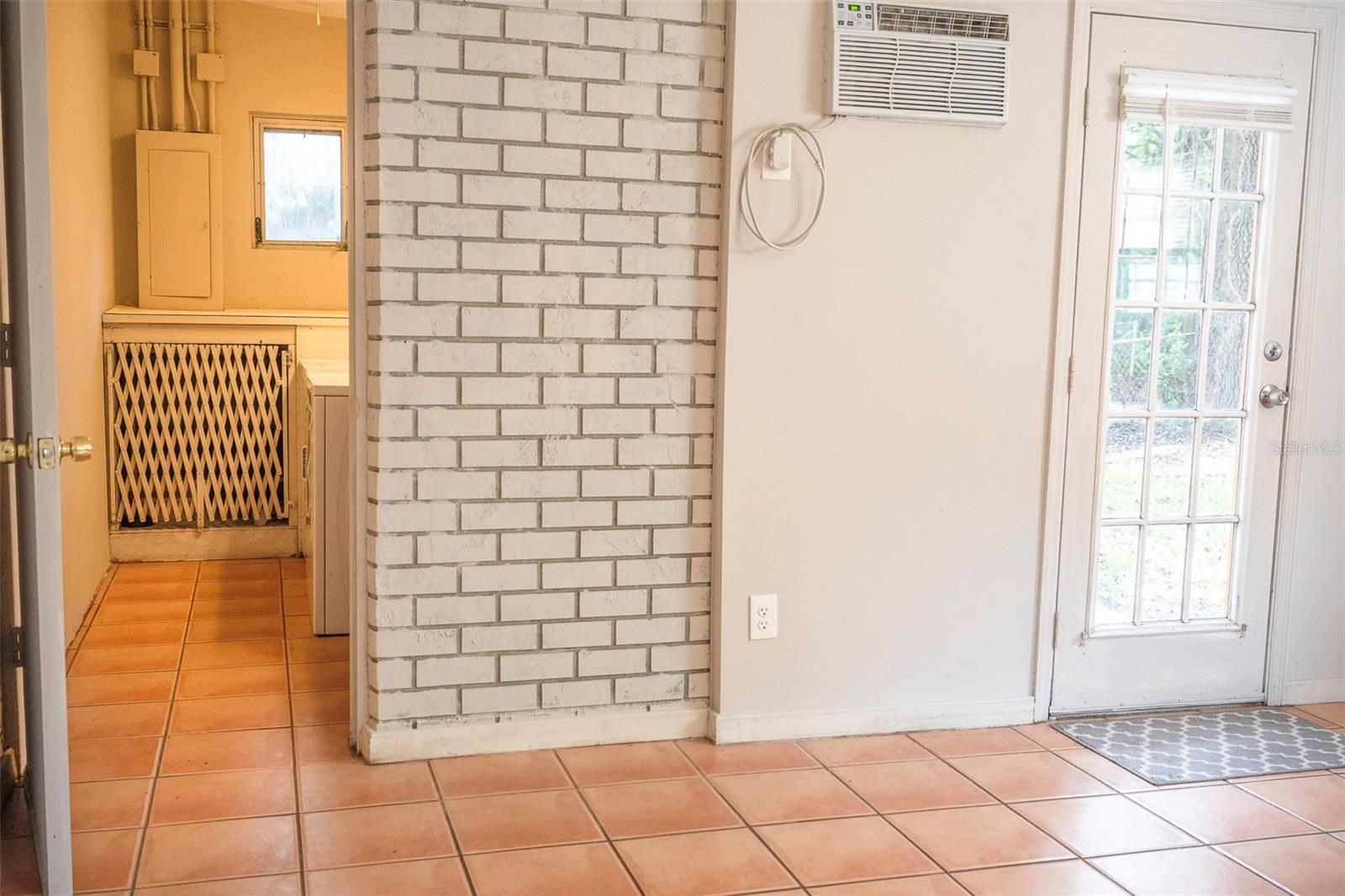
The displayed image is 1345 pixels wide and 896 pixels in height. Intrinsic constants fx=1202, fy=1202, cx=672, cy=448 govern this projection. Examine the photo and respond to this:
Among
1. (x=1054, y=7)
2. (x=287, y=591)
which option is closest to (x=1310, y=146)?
(x=1054, y=7)

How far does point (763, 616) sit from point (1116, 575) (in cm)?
112

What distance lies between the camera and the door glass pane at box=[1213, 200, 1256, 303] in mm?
3537

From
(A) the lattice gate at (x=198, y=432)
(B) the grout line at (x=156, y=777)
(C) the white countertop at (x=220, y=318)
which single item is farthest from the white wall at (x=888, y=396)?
(A) the lattice gate at (x=198, y=432)

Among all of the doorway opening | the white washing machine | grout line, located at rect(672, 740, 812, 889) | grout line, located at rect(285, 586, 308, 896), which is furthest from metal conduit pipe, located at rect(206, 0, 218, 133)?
grout line, located at rect(672, 740, 812, 889)

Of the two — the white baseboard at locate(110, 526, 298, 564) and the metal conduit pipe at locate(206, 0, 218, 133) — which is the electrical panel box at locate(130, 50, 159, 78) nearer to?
the metal conduit pipe at locate(206, 0, 218, 133)

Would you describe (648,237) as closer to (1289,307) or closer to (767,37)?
(767,37)

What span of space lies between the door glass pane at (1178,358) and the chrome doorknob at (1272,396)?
232 millimetres

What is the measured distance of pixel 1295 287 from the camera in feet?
11.9

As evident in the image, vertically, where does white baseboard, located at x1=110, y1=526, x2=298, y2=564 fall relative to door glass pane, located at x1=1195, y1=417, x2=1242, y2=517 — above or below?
below

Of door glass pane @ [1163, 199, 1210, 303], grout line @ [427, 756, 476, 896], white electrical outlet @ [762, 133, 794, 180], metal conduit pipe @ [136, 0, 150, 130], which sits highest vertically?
metal conduit pipe @ [136, 0, 150, 130]

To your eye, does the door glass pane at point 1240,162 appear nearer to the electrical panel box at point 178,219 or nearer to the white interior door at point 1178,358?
the white interior door at point 1178,358

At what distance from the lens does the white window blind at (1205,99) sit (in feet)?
11.1

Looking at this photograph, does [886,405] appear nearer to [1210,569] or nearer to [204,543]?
[1210,569]

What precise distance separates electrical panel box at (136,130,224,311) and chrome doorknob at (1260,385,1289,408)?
14.8 feet
